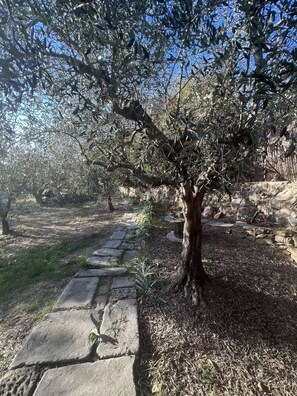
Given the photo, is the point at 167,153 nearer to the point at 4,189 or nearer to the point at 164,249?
the point at 164,249

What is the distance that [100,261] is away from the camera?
354cm

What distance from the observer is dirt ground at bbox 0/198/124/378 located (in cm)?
224

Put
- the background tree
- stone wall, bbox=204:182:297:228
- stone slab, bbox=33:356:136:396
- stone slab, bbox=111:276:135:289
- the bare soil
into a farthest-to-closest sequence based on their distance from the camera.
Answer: stone wall, bbox=204:182:297:228, stone slab, bbox=111:276:135:289, the bare soil, stone slab, bbox=33:356:136:396, the background tree

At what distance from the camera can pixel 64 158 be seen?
664 centimetres

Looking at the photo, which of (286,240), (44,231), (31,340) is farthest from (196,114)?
(44,231)

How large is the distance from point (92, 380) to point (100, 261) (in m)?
2.04

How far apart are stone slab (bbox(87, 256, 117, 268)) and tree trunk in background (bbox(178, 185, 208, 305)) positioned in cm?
136

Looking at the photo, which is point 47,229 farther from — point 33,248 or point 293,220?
point 293,220

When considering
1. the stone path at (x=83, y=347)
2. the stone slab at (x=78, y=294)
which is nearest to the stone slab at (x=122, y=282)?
the stone path at (x=83, y=347)

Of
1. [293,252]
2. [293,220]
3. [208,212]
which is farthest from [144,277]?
[208,212]

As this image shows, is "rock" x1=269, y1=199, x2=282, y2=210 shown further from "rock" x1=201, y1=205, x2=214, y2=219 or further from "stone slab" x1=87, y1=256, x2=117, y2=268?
"stone slab" x1=87, y1=256, x2=117, y2=268

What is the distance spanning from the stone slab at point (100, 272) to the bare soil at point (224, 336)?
59 cm

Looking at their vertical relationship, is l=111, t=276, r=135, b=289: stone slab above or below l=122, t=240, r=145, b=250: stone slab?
below

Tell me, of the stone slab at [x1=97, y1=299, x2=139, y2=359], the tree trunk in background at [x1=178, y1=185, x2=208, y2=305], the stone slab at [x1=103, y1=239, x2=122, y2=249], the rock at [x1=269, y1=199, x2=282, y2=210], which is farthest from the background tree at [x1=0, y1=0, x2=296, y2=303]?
the rock at [x1=269, y1=199, x2=282, y2=210]
